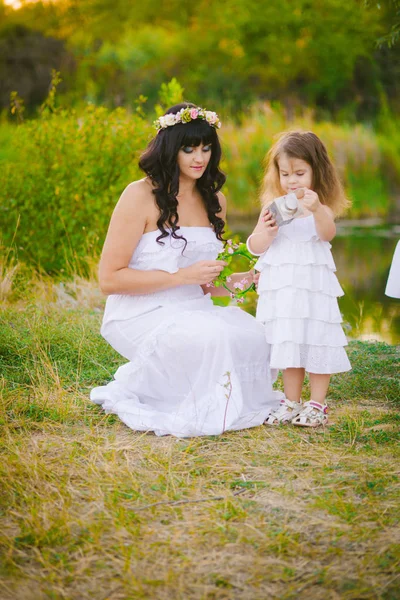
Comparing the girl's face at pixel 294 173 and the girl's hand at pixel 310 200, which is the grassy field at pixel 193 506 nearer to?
the girl's hand at pixel 310 200

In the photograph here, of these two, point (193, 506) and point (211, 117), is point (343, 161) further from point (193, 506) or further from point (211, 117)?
point (193, 506)

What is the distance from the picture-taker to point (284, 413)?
347 centimetres

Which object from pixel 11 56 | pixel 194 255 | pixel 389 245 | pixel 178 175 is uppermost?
pixel 11 56

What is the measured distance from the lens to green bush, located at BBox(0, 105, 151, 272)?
264 inches

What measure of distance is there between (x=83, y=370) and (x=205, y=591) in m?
2.49

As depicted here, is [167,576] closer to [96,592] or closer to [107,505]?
[96,592]

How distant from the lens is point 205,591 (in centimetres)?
204

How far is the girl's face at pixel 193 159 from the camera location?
11.8ft

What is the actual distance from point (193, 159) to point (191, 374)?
996 millimetres

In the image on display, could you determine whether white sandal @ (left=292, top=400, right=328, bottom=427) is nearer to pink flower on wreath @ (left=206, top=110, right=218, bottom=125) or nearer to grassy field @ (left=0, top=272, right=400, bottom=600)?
grassy field @ (left=0, top=272, right=400, bottom=600)

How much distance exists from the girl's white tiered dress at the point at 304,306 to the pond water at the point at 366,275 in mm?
2665

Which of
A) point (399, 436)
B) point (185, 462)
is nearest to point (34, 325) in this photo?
point (185, 462)

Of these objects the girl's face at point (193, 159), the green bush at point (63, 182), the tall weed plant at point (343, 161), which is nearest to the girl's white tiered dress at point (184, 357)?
the girl's face at point (193, 159)

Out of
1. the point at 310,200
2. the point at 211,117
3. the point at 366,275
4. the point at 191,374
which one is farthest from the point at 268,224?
the point at 366,275
